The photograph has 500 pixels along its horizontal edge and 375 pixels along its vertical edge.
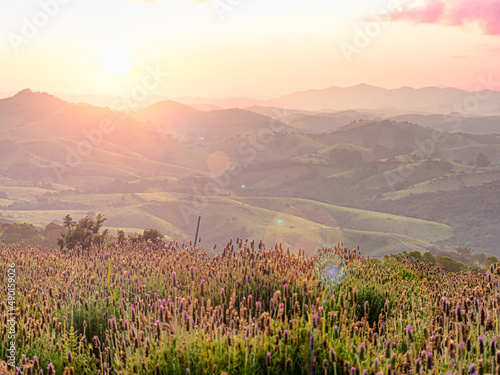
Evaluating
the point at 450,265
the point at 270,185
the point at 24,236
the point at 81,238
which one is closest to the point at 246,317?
the point at 81,238

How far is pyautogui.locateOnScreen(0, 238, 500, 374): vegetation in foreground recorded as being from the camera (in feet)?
9.95

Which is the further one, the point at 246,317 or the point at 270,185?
the point at 270,185

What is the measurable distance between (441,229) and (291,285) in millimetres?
96783

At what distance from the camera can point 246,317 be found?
3867mm

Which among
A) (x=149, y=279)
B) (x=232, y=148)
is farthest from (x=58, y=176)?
(x=149, y=279)

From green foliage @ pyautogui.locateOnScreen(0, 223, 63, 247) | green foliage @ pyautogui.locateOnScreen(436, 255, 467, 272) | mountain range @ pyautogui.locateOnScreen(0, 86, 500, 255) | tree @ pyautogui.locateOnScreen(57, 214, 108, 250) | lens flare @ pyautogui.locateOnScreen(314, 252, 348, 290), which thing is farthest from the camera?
mountain range @ pyautogui.locateOnScreen(0, 86, 500, 255)

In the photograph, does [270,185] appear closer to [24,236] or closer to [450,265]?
[24,236]

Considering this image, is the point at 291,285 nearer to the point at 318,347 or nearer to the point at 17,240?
the point at 318,347

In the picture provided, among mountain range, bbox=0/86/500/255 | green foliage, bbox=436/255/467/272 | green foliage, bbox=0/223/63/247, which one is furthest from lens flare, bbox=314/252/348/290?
mountain range, bbox=0/86/500/255

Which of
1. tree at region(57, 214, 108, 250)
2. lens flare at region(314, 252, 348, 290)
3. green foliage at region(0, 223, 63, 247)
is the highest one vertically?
lens flare at region(314, 252, 348, 290)

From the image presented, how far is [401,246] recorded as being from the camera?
6994 centimetres

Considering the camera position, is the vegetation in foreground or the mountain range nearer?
the vegetation in foreground

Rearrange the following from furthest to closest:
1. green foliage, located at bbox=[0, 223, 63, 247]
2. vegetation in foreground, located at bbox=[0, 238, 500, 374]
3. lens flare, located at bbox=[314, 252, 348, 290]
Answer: green foliage, located at bbox=[0, 223, 63, 247], lens flare, located at bbox=[314, 252, 348, 290], vegetation in foreground, located at bbox=[0, 238, 500, 374]

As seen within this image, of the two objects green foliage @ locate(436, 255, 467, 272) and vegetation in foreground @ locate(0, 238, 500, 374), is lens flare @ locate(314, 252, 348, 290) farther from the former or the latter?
green foliage @ locate(436, 255, 467, 272)
